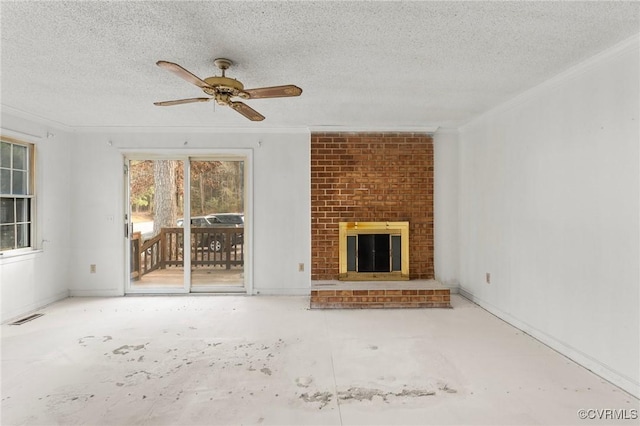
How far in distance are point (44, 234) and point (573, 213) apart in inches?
233

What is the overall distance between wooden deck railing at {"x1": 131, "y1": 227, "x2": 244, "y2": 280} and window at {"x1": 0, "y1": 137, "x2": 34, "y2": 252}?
1237mm

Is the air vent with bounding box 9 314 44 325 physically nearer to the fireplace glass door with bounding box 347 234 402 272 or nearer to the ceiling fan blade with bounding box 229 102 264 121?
the ceiling fan blade with bounding box 229 102 264 121

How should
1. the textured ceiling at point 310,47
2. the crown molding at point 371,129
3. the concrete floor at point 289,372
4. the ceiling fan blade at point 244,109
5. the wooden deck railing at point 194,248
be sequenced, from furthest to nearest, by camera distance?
1. the wooden deck railing at point 194,248
2. the crown molding at point 371,129
3. the ceiling fan blade at point 244,109
4. the concrete floor at point 289,372
5. the textured ceiling at point 310,47

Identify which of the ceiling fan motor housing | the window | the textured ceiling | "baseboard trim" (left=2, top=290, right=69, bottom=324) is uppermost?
the textured ceiling

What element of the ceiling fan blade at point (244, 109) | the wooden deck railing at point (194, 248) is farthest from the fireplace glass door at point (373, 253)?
the ceiling fan blade at point (244, 109)

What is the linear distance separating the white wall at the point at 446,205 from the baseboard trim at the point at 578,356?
963 mm

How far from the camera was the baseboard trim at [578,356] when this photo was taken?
226cm

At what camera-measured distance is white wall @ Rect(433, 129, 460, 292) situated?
4.79 m

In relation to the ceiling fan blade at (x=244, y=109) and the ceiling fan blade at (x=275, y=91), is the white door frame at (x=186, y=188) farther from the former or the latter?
the ceiling fan blade at (x=275, y=91)

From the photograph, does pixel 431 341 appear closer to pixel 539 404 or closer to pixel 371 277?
pixel 539 404

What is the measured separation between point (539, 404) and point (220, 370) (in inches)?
88.4

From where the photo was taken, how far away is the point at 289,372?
253 cm

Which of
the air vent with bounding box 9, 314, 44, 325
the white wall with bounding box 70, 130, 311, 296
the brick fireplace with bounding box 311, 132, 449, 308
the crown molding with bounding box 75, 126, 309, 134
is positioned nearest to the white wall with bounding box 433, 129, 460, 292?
the brick fireplace with bounding box 311, 132, 449, 308

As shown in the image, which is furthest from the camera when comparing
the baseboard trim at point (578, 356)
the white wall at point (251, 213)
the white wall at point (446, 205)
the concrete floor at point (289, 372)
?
the white wall at point (446, 205)
